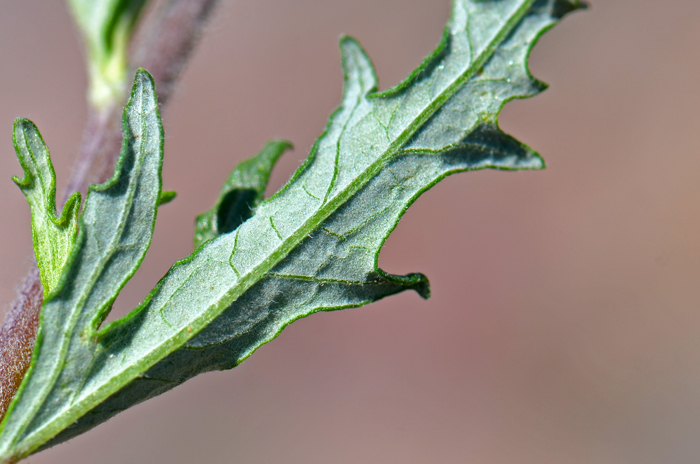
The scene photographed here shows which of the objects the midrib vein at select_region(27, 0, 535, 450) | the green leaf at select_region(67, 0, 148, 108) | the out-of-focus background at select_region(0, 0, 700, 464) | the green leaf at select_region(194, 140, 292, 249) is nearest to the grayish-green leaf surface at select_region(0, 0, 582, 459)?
the midrib vein at select_region(27, 0, 535, 450)

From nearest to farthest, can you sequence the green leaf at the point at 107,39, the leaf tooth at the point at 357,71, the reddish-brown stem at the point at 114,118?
1. the reddish-brown stem at the point at 114,118
2. the leaf tooth at the point at 357,71
3. the green leaf at the point at 107,39

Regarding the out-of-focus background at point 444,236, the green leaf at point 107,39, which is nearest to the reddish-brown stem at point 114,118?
the green leaf at point 107,39

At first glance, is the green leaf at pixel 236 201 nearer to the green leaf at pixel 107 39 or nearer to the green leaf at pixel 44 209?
the green leaf at pixel 44 209

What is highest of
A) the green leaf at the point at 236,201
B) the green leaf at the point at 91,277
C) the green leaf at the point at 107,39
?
the green leaf at the point at 107,39

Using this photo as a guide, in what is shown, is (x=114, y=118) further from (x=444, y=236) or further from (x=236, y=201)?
(x=444, y=236)

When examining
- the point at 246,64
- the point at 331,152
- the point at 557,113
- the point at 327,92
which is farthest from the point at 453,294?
the point at 331,152

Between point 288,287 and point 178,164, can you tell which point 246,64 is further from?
point 288,287

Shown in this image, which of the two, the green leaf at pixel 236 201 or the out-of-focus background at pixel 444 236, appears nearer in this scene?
the green leaf at pixel 236 201
